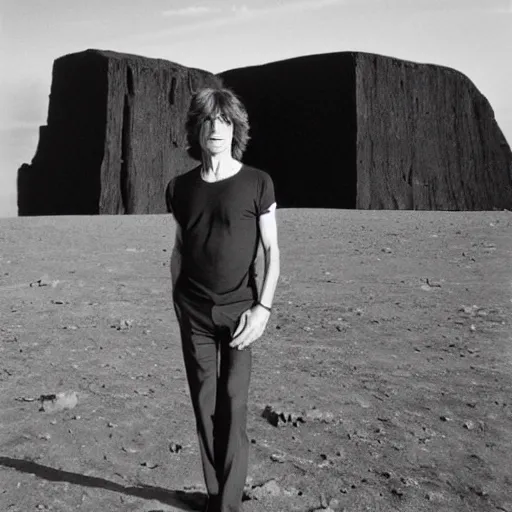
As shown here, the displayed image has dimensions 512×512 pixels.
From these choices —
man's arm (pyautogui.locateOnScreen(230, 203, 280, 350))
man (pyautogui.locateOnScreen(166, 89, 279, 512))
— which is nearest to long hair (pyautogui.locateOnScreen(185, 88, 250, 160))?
man (pyautogui.locateOnScreen(166, 89, 279, 512))

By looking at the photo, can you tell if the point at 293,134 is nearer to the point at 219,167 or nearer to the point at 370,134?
the point at 370,134

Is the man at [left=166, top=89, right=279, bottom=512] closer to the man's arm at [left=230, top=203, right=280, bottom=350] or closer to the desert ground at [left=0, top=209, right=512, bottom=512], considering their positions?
the man's arm at [left=230, top=203, right=280, bottom=350]

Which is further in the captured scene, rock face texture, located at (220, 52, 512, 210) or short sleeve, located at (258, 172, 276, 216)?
rock face texture, located at (220, 52, 512, 210)

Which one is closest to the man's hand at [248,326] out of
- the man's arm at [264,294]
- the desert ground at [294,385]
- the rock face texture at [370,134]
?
the man's arm at [264,294]

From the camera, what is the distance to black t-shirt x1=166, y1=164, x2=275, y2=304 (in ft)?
7.45

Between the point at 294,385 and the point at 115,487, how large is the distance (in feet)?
4.51

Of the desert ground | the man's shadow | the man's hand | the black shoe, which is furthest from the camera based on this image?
the desert ground

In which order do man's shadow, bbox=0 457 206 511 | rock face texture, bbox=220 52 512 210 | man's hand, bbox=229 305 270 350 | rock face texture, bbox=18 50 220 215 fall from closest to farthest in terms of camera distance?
man's hand, bbox=229 305 270 350 < man's shadow, bbox=0 457 206 511 < rock face texture, bbox=18 50 220 215 < rock face texture, bbox=220 52 512 210

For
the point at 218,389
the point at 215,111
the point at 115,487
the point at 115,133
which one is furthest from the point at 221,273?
the point at 115,133

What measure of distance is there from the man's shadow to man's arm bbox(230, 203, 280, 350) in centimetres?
80

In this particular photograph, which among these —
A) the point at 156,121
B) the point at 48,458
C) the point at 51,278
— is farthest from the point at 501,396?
the point at 156,121

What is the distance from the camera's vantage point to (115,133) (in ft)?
33.3

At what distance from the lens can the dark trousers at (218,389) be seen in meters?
2.30

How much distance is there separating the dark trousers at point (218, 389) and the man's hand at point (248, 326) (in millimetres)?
27
